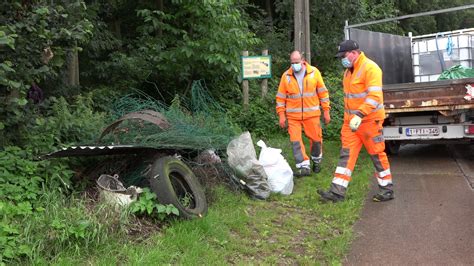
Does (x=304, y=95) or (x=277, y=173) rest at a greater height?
(x=304, y=95)

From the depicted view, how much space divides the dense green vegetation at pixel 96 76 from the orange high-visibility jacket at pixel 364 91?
102 centimetres

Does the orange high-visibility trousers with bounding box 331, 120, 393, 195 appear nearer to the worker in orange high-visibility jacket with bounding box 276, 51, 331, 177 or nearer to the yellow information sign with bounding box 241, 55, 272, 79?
the worker in orange high-visibility jacket with bounding box 276, 51, 331, 177

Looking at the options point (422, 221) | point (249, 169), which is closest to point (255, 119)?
point (249, 169)

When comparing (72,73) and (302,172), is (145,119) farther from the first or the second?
(72,73)

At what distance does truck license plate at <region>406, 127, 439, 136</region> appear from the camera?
7.83 meters

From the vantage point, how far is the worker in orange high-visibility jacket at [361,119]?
558 centimetres

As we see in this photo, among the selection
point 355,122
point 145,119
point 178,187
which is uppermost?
point 145,119

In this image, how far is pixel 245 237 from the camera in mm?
4531

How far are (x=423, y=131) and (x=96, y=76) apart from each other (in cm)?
648

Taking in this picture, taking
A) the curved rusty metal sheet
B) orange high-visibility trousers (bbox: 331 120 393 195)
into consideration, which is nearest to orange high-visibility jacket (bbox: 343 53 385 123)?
orange high-visibility trousers (bbox: 331 120 393 195)

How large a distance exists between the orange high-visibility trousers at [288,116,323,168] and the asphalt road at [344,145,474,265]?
98cm

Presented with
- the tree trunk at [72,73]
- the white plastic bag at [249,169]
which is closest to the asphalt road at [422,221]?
the white plastic bag at [249,169]

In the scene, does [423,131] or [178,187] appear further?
[423,131]

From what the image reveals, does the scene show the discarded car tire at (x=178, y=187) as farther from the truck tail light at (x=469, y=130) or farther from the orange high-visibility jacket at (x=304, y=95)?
the truck tail light at (x=469, y=130)
